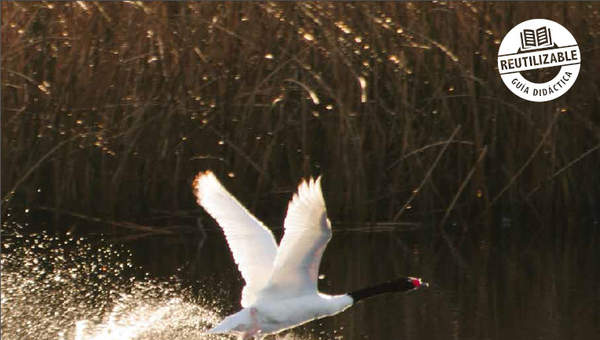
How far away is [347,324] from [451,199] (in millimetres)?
2853

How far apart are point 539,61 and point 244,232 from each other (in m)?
4.34

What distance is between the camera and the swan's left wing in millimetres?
5512

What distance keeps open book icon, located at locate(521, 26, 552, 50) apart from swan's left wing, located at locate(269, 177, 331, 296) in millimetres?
4570

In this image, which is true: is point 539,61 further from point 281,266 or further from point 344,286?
point 281,266

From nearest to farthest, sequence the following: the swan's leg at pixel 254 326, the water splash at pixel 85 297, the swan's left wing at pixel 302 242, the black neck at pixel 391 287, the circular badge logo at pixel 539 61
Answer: the swan's left wing at pixel 302 242 → the swan's leg at pixel 254 326 → the black neck at pixel 391 287 → the water splash at pixel 85 297 → the circular badge logo at pixel 539 61

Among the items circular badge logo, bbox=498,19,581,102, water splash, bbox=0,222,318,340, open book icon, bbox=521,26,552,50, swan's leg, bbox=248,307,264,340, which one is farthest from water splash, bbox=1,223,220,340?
open book icon, bbox=521,26,552,50

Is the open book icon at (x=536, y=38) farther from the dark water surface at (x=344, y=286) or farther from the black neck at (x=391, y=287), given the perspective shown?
the black neck at (x=391, y=287)

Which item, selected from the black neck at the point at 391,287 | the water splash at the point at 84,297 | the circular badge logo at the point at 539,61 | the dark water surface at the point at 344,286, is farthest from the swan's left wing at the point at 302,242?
the circular badge logo at the point at 539,61

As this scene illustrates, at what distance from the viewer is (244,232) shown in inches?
258

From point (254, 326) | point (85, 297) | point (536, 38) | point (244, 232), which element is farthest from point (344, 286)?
point (536, 38)

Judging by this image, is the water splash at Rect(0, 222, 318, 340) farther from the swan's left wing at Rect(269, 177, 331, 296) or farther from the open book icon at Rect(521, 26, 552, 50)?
the open book icon at Rect(521, 26, 552, 50)

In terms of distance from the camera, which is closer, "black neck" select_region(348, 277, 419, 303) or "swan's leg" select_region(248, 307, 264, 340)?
"swan's leg" select_region(248, 307, 264, 340)

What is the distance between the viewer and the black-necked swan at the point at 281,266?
18.5 ft

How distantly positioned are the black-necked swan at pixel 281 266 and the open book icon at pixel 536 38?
13.1 feet
